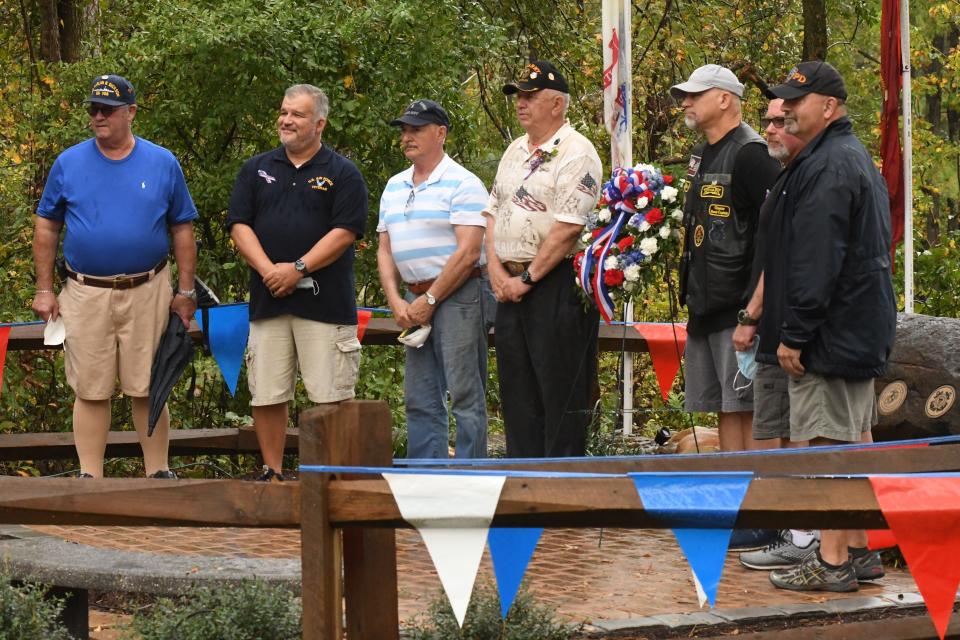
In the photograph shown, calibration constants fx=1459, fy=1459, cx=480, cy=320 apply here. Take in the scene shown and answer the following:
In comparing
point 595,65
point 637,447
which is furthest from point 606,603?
point 595,65

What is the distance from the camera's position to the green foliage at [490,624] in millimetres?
4840

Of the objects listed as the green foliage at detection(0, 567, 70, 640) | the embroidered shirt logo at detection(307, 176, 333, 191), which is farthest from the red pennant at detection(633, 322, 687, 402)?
the green foliage at detection(0, 567, 70, 640)

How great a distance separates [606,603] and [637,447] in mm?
3469

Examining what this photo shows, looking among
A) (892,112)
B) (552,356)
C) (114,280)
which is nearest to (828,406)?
(552,356)

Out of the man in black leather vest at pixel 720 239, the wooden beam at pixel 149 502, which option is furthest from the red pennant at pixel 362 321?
the wooden beam at pixel 149 502

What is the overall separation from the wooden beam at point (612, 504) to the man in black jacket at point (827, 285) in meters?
2.15

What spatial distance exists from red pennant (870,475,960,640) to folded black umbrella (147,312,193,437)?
422 cm

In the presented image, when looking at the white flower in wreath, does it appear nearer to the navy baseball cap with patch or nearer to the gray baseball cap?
the gray baseball cap

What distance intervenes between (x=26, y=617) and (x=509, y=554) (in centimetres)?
193

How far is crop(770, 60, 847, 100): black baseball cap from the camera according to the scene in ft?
19.8

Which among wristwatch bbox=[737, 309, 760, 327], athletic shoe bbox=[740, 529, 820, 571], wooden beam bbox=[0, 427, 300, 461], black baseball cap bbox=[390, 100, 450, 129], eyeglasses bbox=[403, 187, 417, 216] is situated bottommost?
athletic shoe bbox=[740, 529, 820, 571]

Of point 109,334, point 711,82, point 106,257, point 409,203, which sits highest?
point 711,82

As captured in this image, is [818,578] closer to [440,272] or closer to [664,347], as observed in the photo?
[440,272]

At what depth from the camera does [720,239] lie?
264 inches
